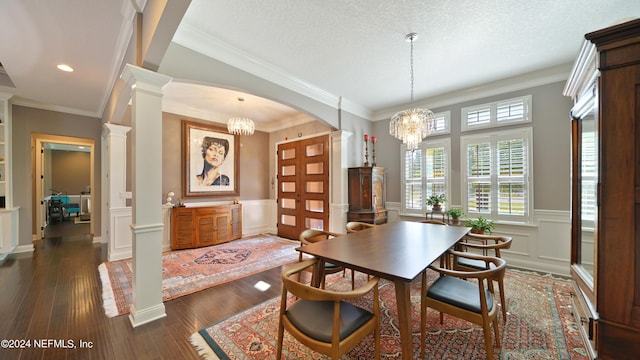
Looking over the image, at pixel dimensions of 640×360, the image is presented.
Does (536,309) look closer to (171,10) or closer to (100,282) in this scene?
(171,10)

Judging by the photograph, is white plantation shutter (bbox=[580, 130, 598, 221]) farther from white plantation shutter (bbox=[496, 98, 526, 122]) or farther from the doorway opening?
the doorway opening

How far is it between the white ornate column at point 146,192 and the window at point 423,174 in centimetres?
412

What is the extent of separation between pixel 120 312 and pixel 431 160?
492 centimetres

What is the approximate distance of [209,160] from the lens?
17.0ft

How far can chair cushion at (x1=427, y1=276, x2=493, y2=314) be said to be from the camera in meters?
1.64

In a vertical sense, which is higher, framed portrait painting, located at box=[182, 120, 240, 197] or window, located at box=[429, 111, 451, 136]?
window, located at box=[429, 111, 451, 136]

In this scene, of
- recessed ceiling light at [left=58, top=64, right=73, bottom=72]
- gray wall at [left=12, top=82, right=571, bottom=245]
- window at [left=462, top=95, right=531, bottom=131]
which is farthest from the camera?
window at [left=462, top=95, right=531, bottom=131]

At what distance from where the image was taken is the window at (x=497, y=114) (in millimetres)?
3594

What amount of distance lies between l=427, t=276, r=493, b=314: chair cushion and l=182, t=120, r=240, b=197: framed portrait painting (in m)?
4.80

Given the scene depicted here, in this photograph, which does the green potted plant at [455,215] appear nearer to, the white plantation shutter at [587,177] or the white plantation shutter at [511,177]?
the white plantation shutter at [511,177]

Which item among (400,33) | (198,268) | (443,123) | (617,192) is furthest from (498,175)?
(198,268)

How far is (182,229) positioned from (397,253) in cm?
419

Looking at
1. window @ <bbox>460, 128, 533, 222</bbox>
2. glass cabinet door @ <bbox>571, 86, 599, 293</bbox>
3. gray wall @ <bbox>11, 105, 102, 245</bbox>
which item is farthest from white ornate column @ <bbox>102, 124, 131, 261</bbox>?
window @ <bbox>460, 128, 533, 222</bbox>

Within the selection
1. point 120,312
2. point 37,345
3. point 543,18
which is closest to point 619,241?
point 543,18
